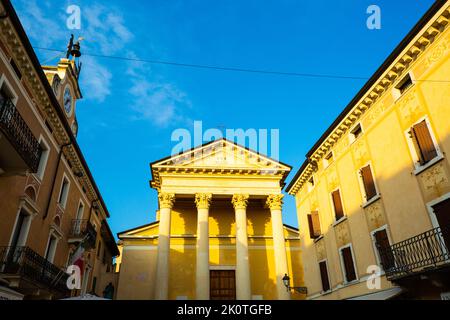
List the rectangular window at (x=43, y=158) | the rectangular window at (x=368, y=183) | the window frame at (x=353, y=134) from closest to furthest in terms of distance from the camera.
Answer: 1. the rectangular window at (x=368, y=183)
2. the rectangular window at (x=43, y=158)
3. the window frame at (x=353, y=134)

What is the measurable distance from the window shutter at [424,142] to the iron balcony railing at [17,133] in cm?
1388

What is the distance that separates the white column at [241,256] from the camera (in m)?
22.6

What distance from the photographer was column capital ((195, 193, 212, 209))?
25.2 meters

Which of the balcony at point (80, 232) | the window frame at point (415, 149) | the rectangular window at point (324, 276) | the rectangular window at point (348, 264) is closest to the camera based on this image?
the window frame at point (415, 149)

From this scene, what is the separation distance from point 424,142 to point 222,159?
17732 mm

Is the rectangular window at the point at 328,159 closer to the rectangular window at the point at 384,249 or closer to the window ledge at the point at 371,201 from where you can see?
the window ledge at the point at 371,201

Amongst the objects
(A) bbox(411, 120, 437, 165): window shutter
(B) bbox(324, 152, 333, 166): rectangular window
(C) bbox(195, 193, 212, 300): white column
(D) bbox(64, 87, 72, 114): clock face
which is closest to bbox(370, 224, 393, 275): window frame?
(A) bbox(411, 120, 437, 165): window shutter

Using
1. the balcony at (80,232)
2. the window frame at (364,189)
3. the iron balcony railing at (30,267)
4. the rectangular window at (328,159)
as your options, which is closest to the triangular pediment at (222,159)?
the balcony at (80,232)

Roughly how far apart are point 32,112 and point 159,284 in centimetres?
1416

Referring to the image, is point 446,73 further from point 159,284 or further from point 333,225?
point 159,284

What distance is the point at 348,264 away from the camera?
15500mm

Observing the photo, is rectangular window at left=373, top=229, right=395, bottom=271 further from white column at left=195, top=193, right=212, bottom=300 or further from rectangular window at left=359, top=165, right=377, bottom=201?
white column at left=195, top=193, right=212, bottom=300

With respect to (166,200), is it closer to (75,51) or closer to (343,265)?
(75,51)

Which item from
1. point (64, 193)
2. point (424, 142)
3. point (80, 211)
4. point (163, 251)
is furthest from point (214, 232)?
point (424, 142)
